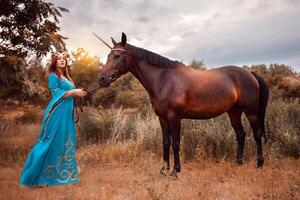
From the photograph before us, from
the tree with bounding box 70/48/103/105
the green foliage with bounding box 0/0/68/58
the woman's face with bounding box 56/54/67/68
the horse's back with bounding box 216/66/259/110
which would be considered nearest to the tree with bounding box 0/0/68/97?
the green foliage with bounding box 0/0/68/58

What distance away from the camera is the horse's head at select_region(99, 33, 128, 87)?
15.1 ft

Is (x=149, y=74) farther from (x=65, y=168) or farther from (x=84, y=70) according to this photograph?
(x=84, y=70)

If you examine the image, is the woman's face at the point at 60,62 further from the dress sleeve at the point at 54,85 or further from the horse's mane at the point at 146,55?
the horse's mane at the point at 146,55

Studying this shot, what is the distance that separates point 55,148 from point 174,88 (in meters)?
A: 2.06

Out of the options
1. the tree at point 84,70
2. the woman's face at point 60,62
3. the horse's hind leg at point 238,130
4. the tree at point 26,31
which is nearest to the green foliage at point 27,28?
the tree at point 26,31

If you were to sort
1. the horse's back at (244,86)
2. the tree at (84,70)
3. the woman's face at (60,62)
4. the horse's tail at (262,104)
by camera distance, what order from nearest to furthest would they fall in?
the woman's face at (60,62), the horse's back at (244,86), the horse's tail at (262,104), the tree at (84,70)

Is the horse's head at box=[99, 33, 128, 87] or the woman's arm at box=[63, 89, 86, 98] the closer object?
the woman's arm at box=[63, 89, 86, 98]

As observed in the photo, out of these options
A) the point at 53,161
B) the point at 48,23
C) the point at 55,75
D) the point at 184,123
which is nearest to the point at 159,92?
the point at 55,75

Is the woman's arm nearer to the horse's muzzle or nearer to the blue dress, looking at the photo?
the blue dress

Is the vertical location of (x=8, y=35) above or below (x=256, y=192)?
above

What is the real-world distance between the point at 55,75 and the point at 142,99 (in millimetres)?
10850

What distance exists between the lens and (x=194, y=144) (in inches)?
241

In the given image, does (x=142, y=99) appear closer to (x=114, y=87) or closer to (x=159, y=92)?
(x=114, y=87)

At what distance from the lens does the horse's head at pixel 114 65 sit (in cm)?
461
